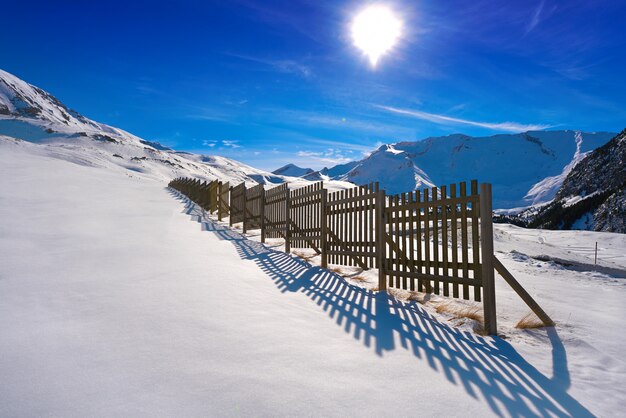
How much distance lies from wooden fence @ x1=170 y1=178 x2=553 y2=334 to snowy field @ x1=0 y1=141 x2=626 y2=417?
0.55 meters

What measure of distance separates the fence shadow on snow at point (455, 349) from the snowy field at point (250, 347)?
0.02 metres

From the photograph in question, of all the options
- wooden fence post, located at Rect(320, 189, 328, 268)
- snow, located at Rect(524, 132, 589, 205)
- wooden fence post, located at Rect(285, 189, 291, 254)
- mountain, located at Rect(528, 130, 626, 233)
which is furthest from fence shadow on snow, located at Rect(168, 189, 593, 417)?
snow, located at Rect(524, 132, 589, 205)

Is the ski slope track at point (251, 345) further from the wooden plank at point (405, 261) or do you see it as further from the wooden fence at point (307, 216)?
the wooden fence at point (307, 216)

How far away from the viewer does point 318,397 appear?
203 centimetres

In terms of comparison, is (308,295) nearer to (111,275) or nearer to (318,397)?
(111,275)

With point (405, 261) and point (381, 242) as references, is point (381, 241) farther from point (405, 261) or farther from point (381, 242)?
point (405, 261)

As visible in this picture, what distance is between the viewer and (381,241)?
5.68m

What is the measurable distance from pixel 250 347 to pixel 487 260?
292cm

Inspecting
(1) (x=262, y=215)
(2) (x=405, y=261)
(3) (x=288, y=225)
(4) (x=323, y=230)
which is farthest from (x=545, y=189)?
(2) (x=405, y=261)

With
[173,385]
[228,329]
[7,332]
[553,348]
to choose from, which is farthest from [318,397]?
[553,348]

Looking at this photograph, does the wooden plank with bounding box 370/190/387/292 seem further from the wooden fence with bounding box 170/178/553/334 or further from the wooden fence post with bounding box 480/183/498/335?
the wooden fence post with bounding box 480/183/498/335

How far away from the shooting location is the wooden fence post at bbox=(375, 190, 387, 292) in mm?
5529

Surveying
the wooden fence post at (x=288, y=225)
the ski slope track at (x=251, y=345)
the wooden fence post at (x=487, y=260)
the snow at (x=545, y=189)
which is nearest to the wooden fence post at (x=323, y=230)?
the ski slope track at (x=251, y=345)

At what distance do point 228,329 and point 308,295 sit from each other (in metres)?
2.00
